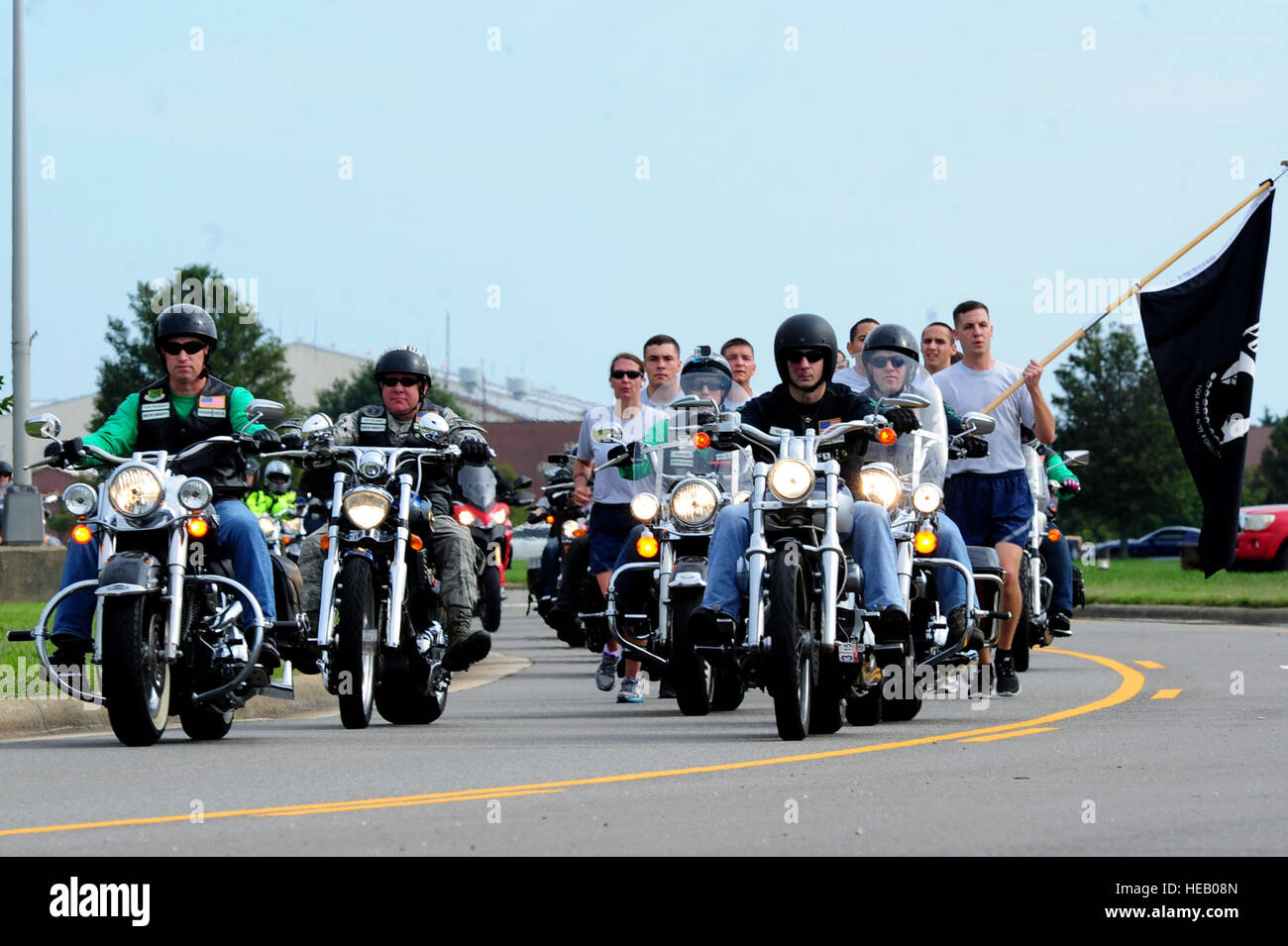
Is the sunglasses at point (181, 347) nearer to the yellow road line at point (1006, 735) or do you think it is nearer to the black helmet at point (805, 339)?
the black helmet at point (805, 339)

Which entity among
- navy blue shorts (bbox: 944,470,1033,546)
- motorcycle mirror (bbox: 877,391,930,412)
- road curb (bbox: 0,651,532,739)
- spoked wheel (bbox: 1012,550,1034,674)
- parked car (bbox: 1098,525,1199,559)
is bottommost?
parked car (bbox: 1098,525,1199,559)

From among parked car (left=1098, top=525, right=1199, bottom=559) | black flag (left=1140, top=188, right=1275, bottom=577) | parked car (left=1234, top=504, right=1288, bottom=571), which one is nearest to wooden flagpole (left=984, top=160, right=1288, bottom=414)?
black flag (left=1140, top=188, right=1275, bottom=577)

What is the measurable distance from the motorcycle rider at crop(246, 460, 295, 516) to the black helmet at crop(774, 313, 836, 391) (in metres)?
9.39

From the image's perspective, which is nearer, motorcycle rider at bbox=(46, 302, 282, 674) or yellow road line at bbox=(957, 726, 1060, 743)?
yellow road line at bbox=(957, 726, 1060, 743)

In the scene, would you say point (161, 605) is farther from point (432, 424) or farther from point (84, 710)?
point (84, 710)

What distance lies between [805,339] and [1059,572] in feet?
20.0

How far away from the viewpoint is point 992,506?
13.3 m

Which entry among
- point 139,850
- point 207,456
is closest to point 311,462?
point 207,456

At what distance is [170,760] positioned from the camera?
8922 millimetres

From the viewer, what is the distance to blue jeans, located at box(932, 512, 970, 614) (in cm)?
1084

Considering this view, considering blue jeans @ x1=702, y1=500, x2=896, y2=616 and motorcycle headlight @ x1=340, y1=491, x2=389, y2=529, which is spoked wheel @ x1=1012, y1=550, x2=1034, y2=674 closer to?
blue jeans @ x1=702, y1=500, x2=896, y2=616

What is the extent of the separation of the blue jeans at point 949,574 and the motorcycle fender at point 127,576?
148 inches
